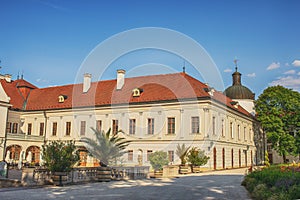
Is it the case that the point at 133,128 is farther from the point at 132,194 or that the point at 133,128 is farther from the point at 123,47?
the point at 132,194

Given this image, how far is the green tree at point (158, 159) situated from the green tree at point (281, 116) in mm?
18036

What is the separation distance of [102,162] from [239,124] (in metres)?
26.8

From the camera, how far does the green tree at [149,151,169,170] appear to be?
31692mm

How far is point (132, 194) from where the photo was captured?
13.8m

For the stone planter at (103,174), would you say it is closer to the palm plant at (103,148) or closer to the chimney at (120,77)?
the palm plant at (103,148)

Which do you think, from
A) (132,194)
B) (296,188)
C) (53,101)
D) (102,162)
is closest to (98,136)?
(102,162)

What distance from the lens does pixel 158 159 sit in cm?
3206

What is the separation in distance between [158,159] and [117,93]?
11.1 m

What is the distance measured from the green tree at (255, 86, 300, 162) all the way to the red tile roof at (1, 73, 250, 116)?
625 cm

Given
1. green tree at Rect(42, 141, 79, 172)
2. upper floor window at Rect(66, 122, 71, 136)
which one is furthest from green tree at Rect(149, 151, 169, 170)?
green tree at Rect(42, 141, 79, 172)

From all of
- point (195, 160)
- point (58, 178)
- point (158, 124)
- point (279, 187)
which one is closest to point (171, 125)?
point (158, 124)

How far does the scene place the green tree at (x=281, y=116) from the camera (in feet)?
139

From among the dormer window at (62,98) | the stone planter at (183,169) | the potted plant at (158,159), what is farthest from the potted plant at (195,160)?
the dormer window at (62,98)

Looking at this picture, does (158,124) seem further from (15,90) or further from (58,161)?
(15,90)
